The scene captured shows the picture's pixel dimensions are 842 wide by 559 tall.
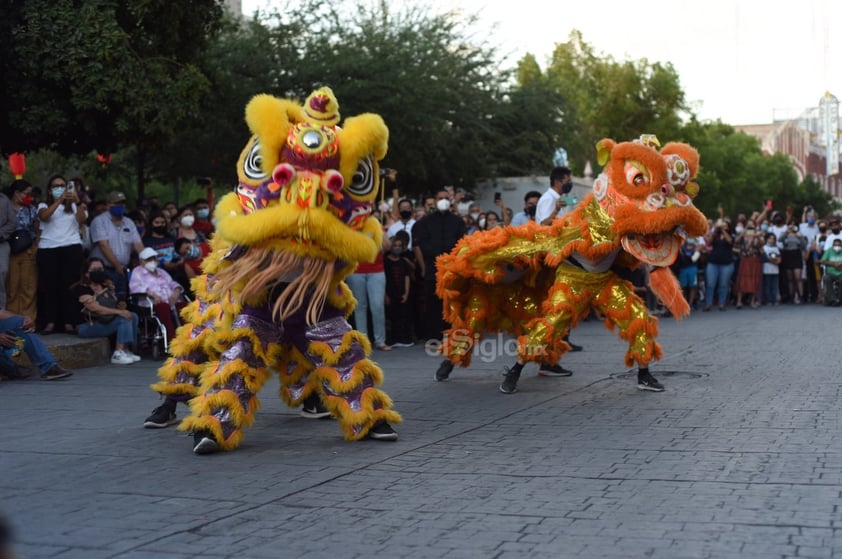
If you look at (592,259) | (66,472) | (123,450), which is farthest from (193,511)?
(592,259)

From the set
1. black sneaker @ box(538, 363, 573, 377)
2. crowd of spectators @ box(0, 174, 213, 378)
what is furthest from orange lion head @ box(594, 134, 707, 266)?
crowd of spectators @ box(0, 174, 213, 378)

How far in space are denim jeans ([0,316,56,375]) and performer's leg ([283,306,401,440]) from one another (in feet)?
14.7

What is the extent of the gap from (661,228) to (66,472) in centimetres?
463

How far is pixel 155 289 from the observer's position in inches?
477

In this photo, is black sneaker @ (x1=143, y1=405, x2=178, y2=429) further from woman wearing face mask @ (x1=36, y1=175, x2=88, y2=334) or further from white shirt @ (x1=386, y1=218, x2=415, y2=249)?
white shirt @ (x1=386, y1=218, x2=415, y2=249)

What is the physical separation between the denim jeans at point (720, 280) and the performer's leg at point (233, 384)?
16451 mm

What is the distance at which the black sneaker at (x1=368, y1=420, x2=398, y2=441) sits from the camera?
6691mm

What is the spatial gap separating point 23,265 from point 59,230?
0.55 m

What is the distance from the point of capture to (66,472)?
6.00 m

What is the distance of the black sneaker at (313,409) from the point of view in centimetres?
783

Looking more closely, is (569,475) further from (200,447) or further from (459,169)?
(459,169)

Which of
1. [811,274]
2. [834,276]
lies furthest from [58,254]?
[811,274]

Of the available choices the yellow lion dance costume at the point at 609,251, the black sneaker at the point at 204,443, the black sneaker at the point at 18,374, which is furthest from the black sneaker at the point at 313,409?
the black sneaker at the point at 18,374

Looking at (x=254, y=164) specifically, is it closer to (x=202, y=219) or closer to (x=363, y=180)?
(x=363, y=180)
